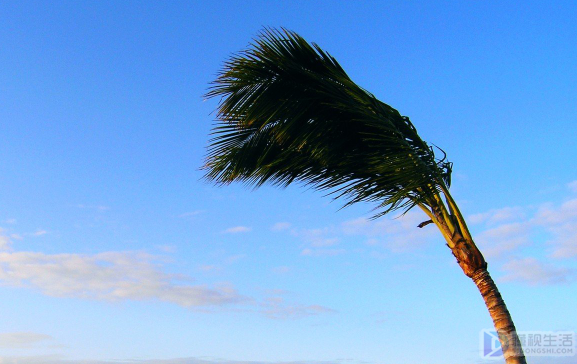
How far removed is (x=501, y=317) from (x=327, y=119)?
129 inches

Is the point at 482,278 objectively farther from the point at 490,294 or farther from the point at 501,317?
the point at 501,317

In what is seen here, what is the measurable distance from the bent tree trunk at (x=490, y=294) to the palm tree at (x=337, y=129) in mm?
19

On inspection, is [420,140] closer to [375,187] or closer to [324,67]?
[375,187]

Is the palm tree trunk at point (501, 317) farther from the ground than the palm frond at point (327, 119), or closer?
closer

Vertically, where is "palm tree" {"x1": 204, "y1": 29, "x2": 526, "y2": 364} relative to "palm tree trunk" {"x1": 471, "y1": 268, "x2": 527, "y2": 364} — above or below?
above

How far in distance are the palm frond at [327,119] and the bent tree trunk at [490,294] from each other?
84 cm

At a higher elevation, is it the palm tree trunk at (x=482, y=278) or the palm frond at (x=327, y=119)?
the palm frond at (x=327, y=119)

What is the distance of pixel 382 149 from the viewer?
742 centimetres

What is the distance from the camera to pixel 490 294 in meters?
6.80

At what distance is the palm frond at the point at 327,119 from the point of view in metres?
7.30

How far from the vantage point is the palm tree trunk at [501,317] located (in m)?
6.55

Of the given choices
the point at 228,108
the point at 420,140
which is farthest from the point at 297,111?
the point at 420,140

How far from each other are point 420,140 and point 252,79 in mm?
2327

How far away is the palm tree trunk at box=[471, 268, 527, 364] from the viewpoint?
21.5 ft
